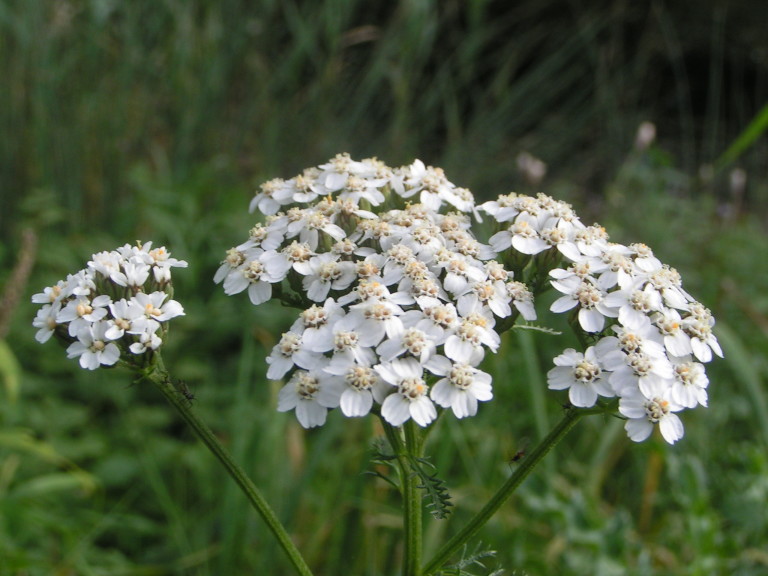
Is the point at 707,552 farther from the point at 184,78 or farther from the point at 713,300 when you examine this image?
the point at 184,78

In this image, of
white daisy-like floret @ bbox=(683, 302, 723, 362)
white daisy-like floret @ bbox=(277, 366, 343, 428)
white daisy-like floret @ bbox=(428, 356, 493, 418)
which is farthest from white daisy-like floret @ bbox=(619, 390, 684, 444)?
white daisy-like floret @ bbox=(277, 366, 343, 428)

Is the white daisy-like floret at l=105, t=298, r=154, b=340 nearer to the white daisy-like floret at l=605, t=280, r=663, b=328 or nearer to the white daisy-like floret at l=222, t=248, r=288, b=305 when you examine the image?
the white daisy-like floret at l=222, t=248, r=288, b=305

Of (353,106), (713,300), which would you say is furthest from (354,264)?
(353,106)

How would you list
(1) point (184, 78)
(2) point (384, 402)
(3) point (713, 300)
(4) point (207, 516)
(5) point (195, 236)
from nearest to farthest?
(2) point (384, 402) < (4) point (207, 516) < (5) point (195, 236) < (3) point (713, 300) < (1) point (184, 78)

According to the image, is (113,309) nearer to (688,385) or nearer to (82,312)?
(82,312)

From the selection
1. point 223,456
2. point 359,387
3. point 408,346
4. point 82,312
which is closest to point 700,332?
point 408,346

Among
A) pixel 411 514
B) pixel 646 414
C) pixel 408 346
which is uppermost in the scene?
pixel 408 346
